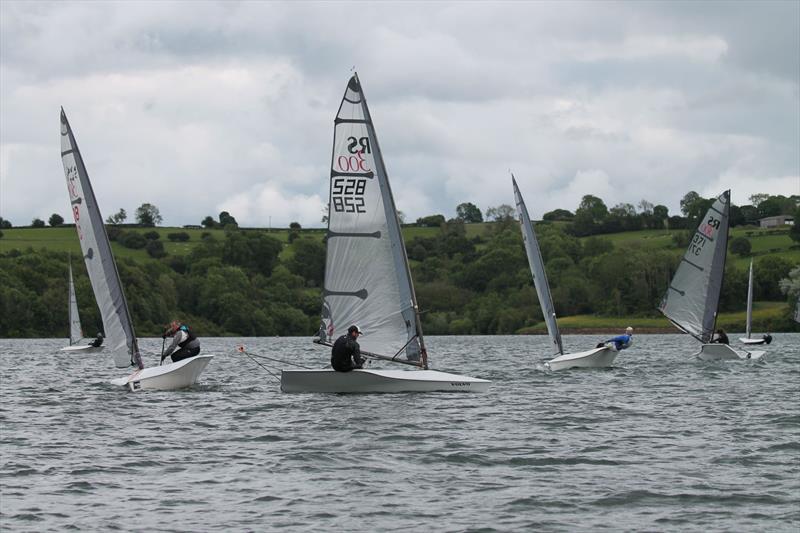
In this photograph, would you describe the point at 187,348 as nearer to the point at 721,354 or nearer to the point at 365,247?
the point at 365,247

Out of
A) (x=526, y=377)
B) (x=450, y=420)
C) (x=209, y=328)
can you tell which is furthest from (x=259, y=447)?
(x=209, y=328)

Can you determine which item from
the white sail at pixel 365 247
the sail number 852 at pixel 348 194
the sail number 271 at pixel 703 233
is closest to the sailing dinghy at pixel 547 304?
the sail number 271 at pixel 703 233

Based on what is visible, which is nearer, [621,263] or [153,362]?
[153,362]

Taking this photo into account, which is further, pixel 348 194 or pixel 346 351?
pixel 348 194

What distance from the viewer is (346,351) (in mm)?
29922

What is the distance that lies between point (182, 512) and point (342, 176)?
633 inches

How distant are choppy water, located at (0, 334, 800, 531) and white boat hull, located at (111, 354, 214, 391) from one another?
378mm

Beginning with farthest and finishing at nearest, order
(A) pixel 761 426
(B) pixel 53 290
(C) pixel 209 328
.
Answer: (C) pixel 209 328 < (B) pixel 53 290 < (A) pixel 761 426

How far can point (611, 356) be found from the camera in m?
48.0

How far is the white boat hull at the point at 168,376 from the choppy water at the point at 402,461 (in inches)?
14.9

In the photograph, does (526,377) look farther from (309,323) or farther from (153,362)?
(309,323)

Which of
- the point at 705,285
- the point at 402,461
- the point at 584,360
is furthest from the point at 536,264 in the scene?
the point at 402,461

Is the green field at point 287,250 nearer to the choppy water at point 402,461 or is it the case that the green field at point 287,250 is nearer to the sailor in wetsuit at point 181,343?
the sailor in wetsuit at point 181,343

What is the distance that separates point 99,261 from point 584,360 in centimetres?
1995
